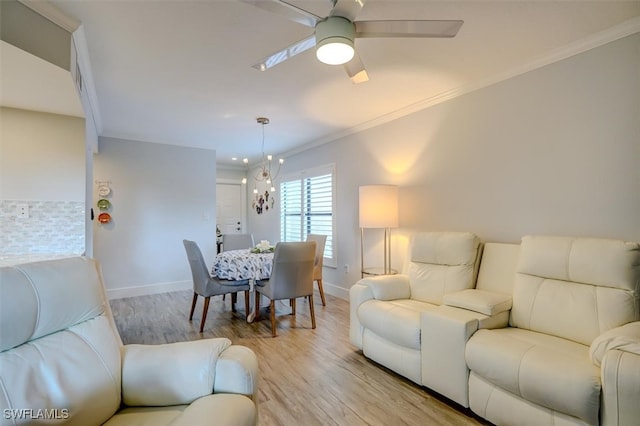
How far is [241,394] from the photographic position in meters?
1.21

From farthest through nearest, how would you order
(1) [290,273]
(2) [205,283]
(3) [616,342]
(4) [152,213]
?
(4) [152,213]
(2) [205,283]
(1) [290,273]
(3) [616,342]

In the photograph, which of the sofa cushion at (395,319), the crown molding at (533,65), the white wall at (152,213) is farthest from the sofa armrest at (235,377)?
the white wall at (152,213)

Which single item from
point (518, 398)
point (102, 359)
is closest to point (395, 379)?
point (518, 398)

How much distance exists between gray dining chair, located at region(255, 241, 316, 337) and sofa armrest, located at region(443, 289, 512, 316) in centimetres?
144

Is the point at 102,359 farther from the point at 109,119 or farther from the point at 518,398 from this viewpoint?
the point at 109,119

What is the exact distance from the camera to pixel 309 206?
17.4 feet

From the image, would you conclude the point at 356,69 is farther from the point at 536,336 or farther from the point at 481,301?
the point at 536,336

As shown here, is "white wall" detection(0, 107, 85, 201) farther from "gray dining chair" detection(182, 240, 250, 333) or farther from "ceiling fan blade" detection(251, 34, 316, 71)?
"ceiling fan blade" detection(251, 34, 316, 71)

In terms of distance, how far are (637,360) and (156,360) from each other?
1972mm

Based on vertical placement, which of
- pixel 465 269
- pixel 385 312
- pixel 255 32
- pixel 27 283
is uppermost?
pixel 255 32

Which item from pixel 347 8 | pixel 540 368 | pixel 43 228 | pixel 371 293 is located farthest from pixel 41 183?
pixel 540 368

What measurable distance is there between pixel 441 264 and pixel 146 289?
4.31 meters

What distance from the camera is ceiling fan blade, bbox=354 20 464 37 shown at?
1.55m

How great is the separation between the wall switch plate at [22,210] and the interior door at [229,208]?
4808 mm
